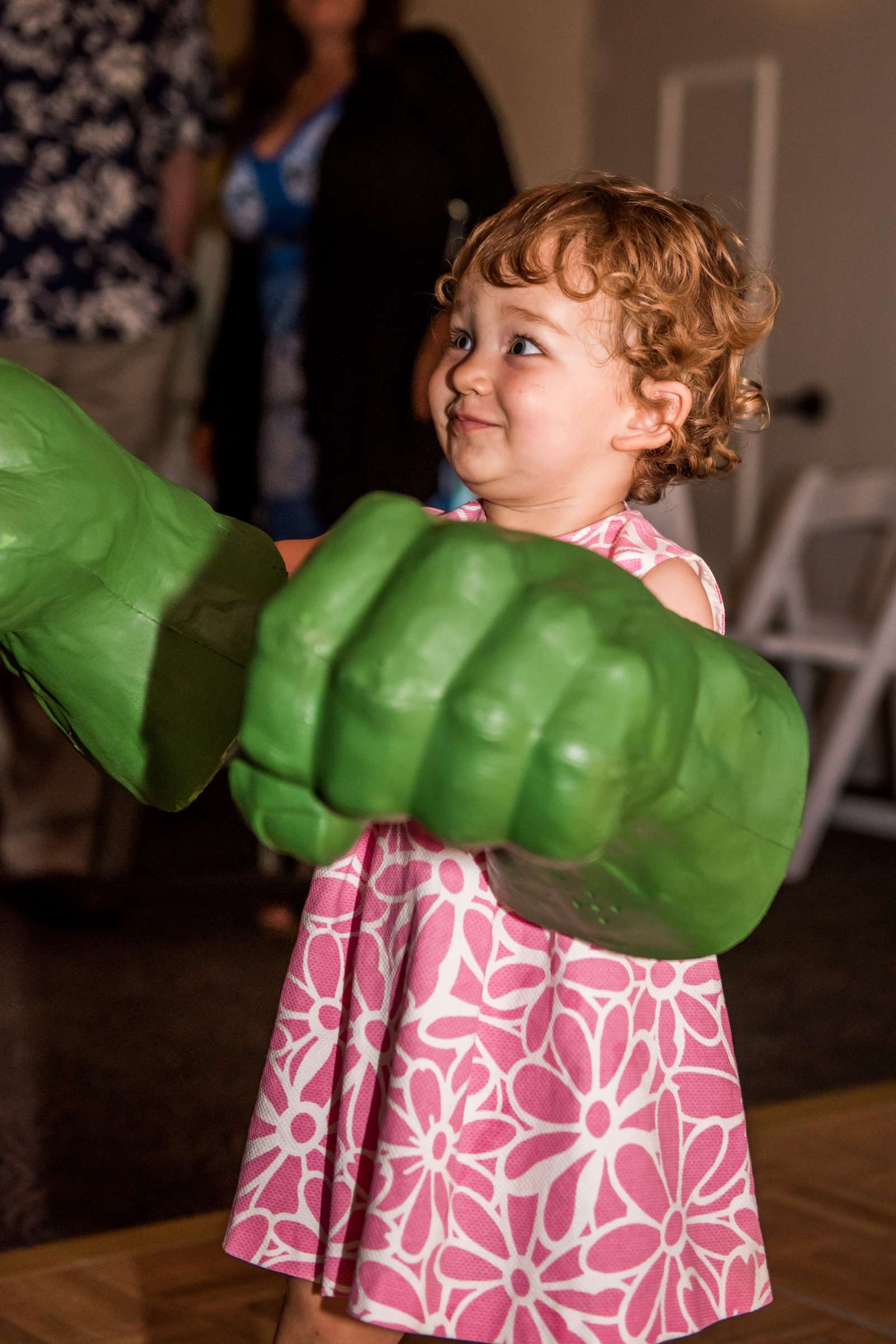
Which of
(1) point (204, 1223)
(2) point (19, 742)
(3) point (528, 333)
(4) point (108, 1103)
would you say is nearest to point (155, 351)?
(2) point (19, 742)

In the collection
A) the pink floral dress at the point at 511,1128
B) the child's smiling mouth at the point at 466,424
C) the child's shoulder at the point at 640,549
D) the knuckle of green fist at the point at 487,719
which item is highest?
the child's smiling mouth at the point at 466,424

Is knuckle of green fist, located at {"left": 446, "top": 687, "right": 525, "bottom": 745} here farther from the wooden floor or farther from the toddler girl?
the wooden floor

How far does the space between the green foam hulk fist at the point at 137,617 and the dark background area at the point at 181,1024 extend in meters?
0.72

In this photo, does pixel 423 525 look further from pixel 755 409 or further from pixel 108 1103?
pixel 108 1103

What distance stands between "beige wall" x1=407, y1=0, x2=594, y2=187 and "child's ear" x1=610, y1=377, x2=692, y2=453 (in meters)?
3.13

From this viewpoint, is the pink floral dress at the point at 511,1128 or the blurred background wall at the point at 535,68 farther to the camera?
the blurred background wall at the point at 535,68

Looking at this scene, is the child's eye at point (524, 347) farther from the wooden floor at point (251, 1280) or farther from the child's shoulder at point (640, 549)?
the wooden floor at point (251, 1280)

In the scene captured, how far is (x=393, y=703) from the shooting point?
0.56m

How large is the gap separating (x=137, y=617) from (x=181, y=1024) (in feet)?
3.86

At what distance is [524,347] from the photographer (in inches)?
32.8

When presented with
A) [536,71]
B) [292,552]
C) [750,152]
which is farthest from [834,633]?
[292,552]

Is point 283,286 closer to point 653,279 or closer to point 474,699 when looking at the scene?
point 653,279

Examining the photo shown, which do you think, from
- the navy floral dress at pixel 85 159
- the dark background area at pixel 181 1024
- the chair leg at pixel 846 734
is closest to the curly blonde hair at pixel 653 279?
the dark background area at pixel 181 1024

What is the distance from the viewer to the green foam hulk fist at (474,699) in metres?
0.56
